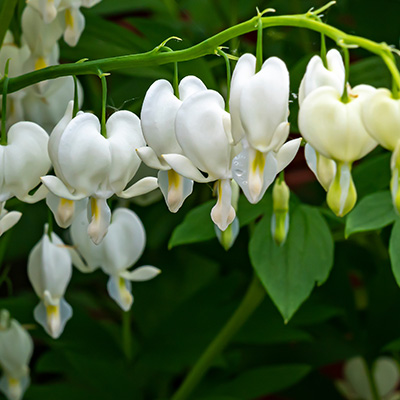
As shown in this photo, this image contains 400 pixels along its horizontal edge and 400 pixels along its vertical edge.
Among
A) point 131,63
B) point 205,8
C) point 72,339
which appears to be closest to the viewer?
point 131,63

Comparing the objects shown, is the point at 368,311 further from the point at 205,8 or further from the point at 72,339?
the point at 205,8

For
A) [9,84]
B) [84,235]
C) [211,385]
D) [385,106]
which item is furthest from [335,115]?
[211,385]

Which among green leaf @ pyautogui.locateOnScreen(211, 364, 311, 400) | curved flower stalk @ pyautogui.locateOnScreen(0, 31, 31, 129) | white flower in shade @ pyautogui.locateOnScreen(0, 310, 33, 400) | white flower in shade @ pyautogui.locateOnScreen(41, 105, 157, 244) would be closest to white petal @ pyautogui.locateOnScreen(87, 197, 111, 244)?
white flower in shade @ pyautogui.locateOnScreen(41, 105, 157, 244)

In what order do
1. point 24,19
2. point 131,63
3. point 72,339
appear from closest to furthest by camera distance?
point 131,63 → point 24,19 → point 72,339

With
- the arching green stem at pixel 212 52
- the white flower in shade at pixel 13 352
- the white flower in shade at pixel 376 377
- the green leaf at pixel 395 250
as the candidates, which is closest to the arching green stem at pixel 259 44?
the arching green stem at pixel 212 52

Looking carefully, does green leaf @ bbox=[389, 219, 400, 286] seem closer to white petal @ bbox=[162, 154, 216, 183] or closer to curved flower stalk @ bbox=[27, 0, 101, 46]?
white petal @ bbox=[162, 154, 216, 183]

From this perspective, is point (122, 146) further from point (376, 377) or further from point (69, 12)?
point (376, 377)
